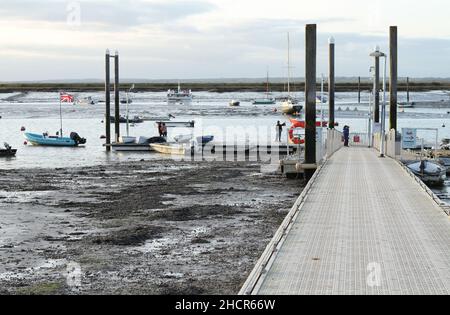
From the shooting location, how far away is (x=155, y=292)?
44.3ft

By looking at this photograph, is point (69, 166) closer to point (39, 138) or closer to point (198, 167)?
point (198, 167)

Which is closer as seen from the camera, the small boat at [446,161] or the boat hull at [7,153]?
the small boat at [446,161]

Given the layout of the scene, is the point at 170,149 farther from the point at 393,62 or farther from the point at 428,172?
the point at 428,172

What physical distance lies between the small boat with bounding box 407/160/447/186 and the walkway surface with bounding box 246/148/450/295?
8.45 m

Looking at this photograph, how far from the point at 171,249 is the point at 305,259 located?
5.02 metres

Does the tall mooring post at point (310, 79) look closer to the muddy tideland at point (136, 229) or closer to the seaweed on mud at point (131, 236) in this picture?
the muddy tideland at point (136, 229)

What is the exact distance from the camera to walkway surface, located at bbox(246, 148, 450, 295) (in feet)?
37.3

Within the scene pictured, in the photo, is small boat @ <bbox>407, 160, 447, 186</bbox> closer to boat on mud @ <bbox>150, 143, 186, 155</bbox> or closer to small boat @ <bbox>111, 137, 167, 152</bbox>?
boat on mud @ <bbox>150, 143, 186, 155</bbox>

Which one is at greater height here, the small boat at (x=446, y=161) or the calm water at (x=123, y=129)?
the small boat at (x=446, y=161)

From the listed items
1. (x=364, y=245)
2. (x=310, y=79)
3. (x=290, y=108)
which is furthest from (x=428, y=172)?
(x=290, y=108)

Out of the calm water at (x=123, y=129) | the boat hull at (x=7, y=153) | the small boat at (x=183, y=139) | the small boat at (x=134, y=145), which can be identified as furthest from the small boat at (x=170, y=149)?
the boat hull at (x=7, y=153)

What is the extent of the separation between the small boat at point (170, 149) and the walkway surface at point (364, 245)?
23.7 m

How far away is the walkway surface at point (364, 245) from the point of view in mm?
11359

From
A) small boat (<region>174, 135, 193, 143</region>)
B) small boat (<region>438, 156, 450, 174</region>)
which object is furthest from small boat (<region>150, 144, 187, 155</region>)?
small boat (<region>438, 156, 450, 174</region>)
